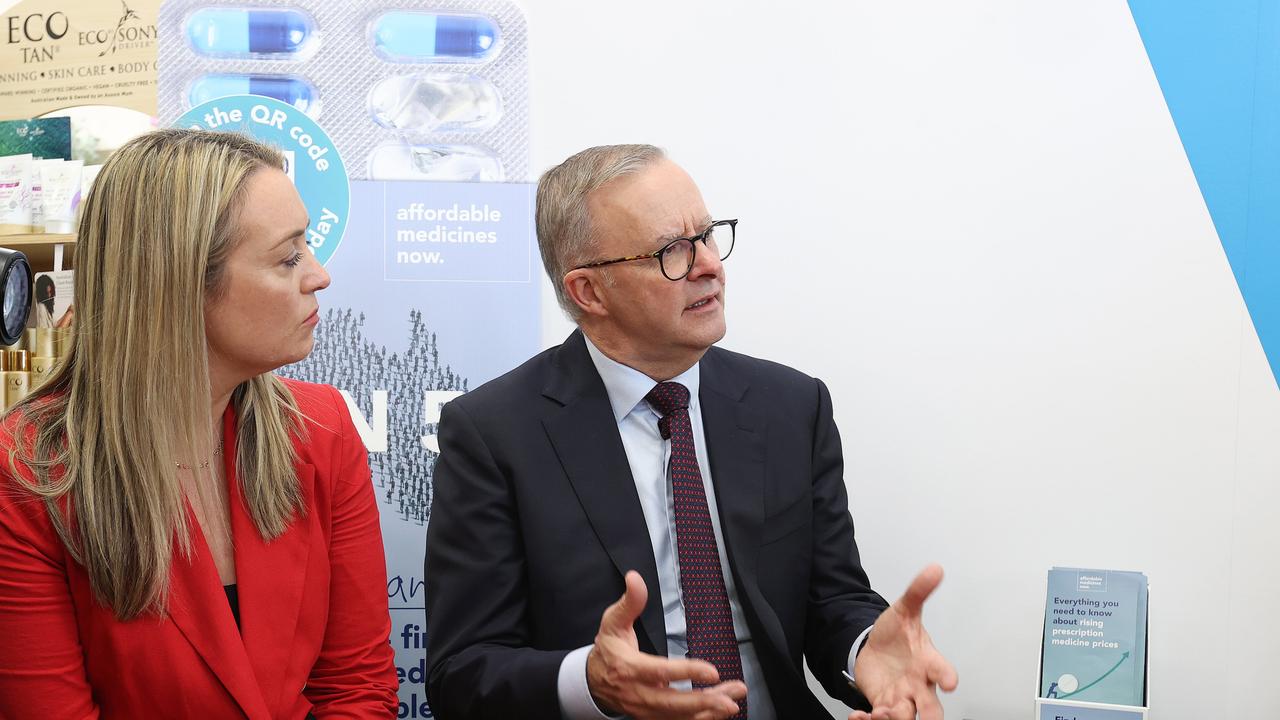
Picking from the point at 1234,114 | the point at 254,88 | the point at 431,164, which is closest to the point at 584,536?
the point at 431,164

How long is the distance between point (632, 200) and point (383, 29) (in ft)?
2.97

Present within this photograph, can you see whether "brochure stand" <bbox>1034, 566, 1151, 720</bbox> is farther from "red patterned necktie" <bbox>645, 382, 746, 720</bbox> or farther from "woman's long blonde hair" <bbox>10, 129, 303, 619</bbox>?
"woman's long blonde hair" <bbox>10, 129, 303, 619</bbox>

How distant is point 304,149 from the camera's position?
2.45 meters

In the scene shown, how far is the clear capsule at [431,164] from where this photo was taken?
8.05ft

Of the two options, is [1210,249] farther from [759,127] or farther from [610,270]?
[610,270]

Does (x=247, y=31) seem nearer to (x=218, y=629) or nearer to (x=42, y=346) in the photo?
(x=42, y=346)

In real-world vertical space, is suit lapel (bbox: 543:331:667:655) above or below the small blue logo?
below

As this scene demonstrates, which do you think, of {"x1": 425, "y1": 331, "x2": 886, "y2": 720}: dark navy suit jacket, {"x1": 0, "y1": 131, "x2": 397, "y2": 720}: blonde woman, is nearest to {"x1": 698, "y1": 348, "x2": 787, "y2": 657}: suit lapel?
{"x1": 425, "y1": 331, "x2": 886, "y2": 720}: dark navy suit jacket

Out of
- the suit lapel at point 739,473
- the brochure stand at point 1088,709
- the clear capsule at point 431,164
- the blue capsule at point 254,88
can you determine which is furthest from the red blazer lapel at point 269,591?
the brochure stand at point 1088,709

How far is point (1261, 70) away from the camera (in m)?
2.32

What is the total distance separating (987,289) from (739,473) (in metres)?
0.84

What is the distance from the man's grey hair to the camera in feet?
6.47

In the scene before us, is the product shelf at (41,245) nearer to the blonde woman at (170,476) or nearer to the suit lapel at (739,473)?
the blonde woman at (170,476)

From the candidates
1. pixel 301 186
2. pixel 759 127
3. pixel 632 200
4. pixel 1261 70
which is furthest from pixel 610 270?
pixel 1261 70
